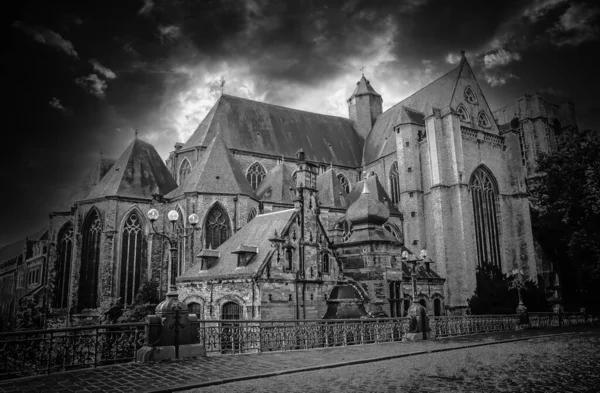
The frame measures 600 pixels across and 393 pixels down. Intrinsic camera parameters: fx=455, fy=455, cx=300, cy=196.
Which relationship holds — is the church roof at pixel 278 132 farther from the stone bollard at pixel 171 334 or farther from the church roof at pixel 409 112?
the stone bollard at pixel 171 334

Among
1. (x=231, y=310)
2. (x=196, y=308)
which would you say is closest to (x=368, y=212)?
(x=231, y=310)

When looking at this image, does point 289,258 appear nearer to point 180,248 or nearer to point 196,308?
point 196,308

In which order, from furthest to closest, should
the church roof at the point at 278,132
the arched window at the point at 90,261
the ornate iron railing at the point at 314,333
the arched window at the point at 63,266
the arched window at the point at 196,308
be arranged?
the church roof at the point at 278,132, the arched window at the point at 63,266, the arched window at the point at 90,261, the arched window at the point at 196,308, the ornate iron railing at the point at 314,333

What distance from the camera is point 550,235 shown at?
1613 inches

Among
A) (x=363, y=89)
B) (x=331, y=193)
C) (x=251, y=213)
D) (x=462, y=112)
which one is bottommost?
(x=251, y=213)

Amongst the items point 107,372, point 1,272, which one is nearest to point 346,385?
point 107,372

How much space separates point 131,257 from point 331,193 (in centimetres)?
1490

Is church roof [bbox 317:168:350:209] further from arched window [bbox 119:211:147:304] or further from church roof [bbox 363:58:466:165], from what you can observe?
arched window [bbox 119:211:147:304]

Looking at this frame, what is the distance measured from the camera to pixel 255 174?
38.5 metres

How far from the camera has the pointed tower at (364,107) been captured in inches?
1962

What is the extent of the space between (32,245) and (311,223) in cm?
5176

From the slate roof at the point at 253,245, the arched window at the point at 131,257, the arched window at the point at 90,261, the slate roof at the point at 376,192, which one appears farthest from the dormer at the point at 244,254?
the slate roof at the point at 376,192

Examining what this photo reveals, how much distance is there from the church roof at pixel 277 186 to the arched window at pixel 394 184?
1028cm

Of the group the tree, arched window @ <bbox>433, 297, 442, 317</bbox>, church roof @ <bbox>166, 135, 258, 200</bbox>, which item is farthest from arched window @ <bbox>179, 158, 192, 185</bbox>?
the tree
